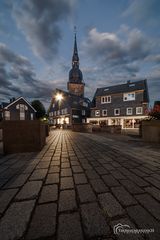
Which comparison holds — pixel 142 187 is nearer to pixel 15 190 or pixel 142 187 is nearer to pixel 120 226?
pixel 120 226

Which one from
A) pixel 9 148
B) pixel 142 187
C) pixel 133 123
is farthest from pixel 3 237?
pixel 133 123

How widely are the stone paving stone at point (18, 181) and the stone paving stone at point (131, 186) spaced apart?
1.65 metres

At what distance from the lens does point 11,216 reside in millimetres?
1275

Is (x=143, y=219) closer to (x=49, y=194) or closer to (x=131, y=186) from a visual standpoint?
(x=131, y=186)

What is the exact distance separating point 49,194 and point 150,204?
1.29 m

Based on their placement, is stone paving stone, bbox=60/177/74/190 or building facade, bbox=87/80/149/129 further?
building facade, bbox=87/80/149/129

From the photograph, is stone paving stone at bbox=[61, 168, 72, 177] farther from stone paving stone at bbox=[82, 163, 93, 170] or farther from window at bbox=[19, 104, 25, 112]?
window at bbox=[19, 104, 25, 112]

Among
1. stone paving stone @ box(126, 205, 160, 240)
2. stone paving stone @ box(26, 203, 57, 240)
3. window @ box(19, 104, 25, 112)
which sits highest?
window @ box(19, 104, 25, 112)

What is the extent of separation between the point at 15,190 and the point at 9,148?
264cm

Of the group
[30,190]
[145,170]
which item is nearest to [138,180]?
[145,170]

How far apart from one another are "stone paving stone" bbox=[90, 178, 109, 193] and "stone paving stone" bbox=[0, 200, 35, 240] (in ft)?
2.91

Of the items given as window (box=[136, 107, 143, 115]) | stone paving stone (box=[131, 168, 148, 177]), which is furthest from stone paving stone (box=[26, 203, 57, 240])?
window (box=[136, 107, 143, 115])

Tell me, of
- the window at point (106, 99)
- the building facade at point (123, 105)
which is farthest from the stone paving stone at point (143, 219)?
the window at point (106, 99)

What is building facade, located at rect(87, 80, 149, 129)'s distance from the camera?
2223 cm
